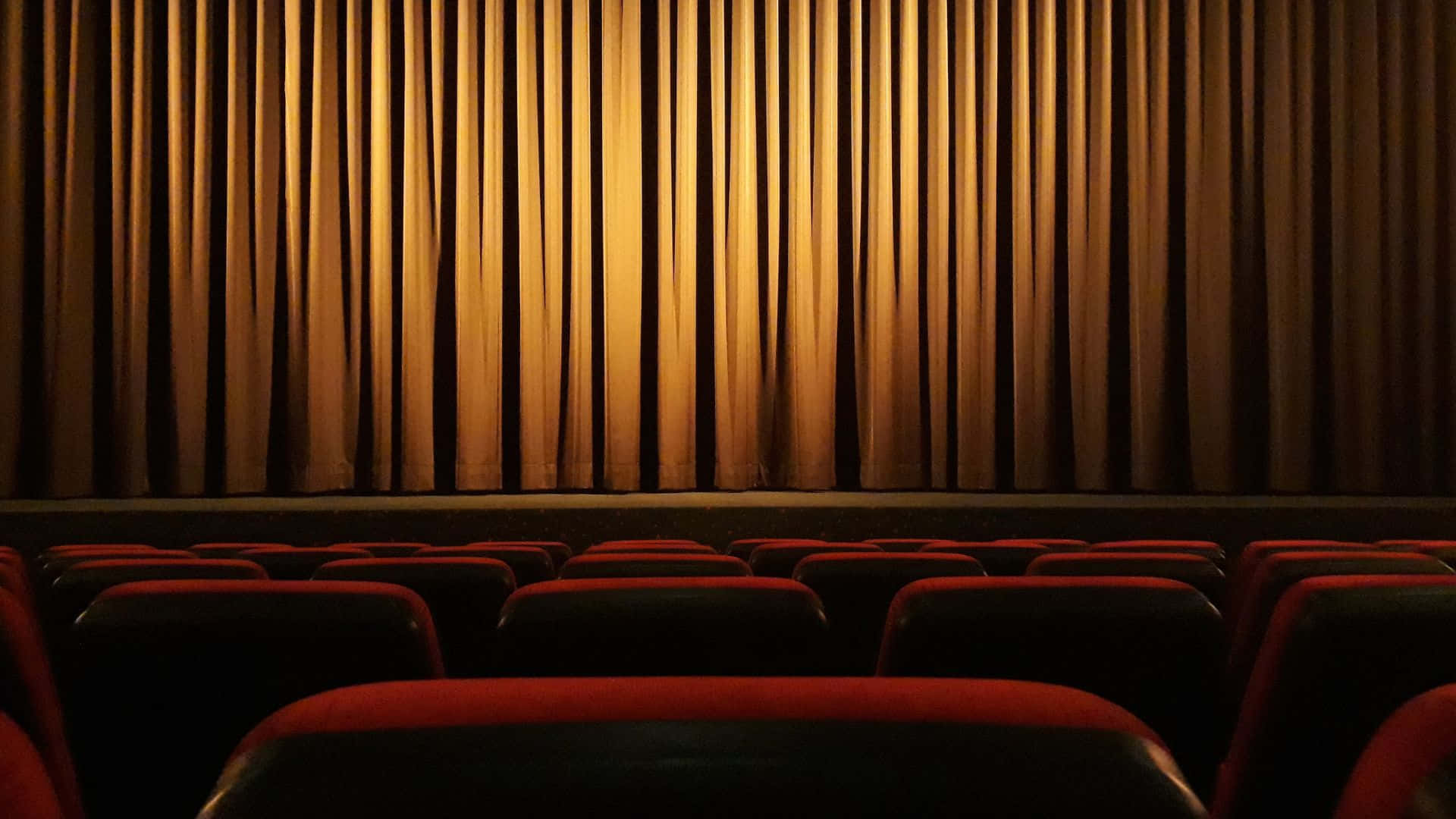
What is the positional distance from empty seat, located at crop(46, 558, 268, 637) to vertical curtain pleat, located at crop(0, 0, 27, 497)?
443 centimetres

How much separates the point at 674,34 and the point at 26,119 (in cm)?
323

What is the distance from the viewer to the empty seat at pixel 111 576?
5.73 ft

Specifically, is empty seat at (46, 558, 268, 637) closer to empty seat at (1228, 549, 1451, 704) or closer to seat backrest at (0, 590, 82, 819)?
seat backrest at (0, 590, 82, 819)

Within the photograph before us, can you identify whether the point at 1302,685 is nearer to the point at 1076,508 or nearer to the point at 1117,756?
the point at 1117,756

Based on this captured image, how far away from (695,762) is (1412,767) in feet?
0.97

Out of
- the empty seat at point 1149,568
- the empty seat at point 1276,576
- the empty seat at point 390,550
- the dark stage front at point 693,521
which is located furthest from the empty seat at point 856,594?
the dark stage front at point 693,521

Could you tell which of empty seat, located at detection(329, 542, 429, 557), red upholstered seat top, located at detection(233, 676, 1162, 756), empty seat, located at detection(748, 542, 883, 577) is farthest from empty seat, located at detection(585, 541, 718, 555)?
red upholstered seat top, located at detection(233, 676, 1162, 756)

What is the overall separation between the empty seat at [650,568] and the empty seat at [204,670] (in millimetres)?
916

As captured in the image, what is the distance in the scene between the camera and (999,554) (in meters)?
2.76

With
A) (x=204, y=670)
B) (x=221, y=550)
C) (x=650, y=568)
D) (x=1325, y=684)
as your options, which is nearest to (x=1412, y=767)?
(x=1325, y=684)

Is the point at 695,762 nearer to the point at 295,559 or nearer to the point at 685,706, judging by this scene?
A: the point at 685,706

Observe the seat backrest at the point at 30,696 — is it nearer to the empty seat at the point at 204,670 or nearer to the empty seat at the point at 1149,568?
the empty seat at the point at 204,670

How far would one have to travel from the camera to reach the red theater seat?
510 mm

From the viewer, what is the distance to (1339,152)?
6.21m
